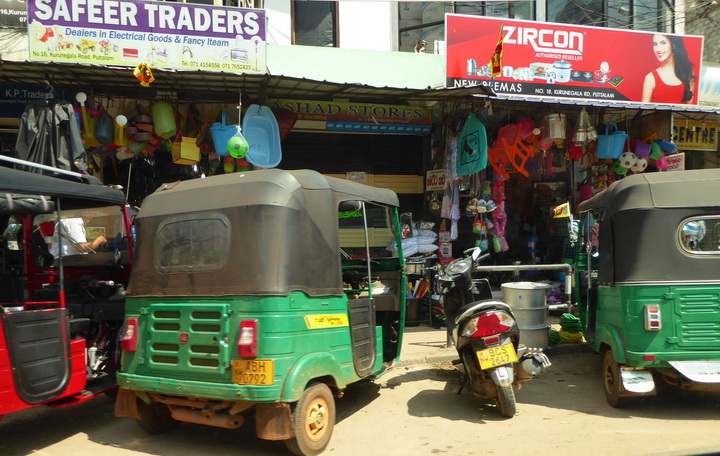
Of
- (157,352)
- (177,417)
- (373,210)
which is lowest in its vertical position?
(177,417)

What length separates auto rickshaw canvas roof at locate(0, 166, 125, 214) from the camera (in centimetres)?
375

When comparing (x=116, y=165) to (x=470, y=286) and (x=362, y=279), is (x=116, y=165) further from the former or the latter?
(x=470, y=286)

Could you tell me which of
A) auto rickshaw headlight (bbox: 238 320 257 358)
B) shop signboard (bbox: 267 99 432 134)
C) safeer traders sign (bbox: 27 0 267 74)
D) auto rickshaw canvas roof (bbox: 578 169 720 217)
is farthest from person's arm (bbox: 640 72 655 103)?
auto rickshaw headlight (bbox: 238 320 257 358)

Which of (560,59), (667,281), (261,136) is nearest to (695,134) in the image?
(560,59)

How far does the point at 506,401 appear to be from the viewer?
4.47m

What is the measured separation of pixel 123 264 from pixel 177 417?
2.17 meters

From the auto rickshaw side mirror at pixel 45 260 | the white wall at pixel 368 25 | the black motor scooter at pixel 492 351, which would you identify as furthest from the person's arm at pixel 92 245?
the white wall at pixel 368 25

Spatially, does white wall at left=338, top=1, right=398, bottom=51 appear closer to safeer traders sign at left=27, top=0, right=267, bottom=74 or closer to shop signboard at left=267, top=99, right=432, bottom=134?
shop signboard at left=267, top=99, right=432, bottom=134

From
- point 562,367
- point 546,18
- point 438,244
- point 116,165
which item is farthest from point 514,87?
point 116,165

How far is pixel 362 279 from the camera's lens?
534cm

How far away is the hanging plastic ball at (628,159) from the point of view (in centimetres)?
924

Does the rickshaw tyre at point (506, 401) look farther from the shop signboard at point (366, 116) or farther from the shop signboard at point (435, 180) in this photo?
the shop signboard at point (366, 116)

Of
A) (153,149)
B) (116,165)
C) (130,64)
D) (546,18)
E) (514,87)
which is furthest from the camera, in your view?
(546,18)

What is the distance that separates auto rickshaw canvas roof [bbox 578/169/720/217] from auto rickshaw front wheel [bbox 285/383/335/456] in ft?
9.95
